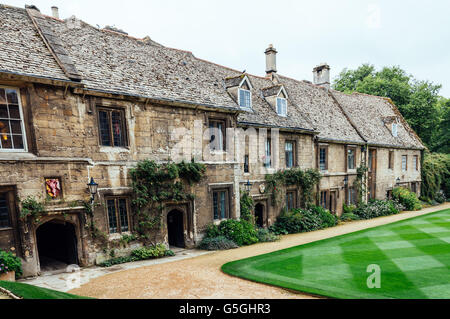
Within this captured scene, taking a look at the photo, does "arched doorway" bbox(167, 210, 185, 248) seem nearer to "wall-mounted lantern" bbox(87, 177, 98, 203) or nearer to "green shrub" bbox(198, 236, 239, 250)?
"green shrub" bbox(198, 236, 239, 250)

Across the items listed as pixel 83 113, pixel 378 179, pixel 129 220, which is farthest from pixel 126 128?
pixel 378 179

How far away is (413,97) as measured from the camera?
36.1 metres

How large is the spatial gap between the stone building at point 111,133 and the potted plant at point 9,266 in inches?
13.9

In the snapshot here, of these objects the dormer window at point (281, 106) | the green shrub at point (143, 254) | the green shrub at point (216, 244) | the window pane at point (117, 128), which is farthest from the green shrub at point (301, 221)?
the window pane at point (117, 128)

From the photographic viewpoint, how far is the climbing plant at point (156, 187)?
12202 millimetres

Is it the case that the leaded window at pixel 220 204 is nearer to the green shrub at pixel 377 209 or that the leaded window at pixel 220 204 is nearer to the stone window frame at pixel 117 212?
the stone window frame at pixel 117 212

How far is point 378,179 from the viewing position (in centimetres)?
2702

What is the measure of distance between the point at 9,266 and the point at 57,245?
376 cm

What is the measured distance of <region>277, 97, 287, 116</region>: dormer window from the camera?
64.2 ft

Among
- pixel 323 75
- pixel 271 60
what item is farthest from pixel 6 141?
pixel 323 75

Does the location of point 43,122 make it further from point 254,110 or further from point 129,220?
point 254,110

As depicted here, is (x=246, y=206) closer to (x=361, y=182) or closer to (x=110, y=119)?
(x=110, y=119)

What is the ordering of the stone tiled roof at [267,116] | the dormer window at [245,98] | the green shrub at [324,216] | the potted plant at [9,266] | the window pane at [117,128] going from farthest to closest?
the green shrub at [324,216] → the stone tiled roof at [267,116] → the dormer window at [245,98] → the window pane at [117,128] → the potted plant at [9,266]

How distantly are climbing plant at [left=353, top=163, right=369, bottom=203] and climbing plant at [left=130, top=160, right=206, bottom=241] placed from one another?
16411mm
